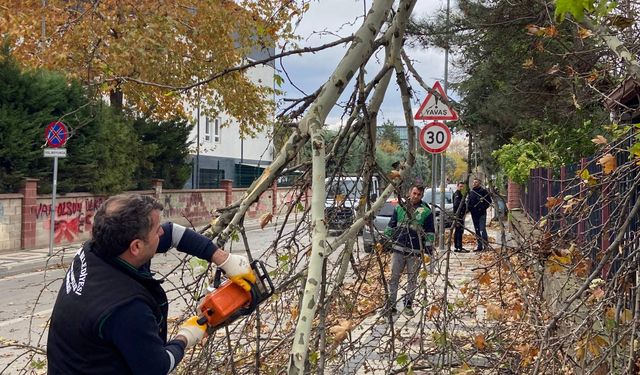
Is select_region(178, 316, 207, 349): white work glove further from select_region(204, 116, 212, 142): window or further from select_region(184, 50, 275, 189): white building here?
select_region(204, 116, 212, 142): window

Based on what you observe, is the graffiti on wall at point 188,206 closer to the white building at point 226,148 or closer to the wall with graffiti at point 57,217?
the wall with graffiti at point 57,217

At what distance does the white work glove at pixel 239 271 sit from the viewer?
276 centimetres

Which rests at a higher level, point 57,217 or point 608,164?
point 608,164

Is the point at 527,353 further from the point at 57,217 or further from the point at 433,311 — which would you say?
the point at 57,217

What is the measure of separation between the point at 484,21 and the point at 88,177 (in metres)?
12.9

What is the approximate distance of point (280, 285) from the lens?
11.0 ft

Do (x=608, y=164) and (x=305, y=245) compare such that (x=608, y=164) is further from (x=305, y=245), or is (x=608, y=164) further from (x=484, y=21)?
(x=484, y=21)

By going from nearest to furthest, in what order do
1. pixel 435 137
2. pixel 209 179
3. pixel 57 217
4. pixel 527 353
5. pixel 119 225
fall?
1. pixel 119 225
2. pixel 527 353
3. pixel 435 137
4. pixel 57 217
5. pixel 209 179

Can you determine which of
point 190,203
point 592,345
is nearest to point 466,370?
point 592,345

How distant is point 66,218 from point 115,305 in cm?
1600

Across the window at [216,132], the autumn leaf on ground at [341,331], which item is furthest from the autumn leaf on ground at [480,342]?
the window at [216,132]

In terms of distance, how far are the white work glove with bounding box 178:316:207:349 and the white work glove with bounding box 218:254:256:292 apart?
0.24 m

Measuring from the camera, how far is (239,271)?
9.14 ft

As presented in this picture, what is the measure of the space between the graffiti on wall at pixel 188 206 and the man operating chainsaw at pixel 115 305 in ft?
65.7
